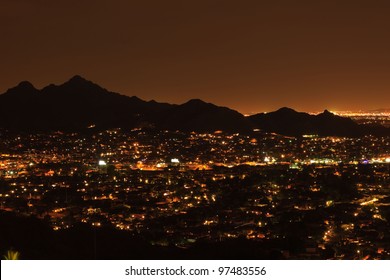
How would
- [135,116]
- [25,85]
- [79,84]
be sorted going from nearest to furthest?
[135,116] → [25,85] → [79,84]

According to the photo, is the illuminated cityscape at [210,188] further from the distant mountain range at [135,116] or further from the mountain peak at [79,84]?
the mountain peak at [79,84]

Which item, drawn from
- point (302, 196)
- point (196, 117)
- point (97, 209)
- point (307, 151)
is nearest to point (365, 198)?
point (302, 196)

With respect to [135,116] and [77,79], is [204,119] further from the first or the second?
[77,79]

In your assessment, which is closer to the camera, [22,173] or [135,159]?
[22,173]

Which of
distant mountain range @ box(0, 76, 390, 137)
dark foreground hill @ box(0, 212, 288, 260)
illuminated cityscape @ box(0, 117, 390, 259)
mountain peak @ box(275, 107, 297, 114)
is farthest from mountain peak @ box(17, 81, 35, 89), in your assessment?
dark foreground hill @ box(0, 212, 288, 260)

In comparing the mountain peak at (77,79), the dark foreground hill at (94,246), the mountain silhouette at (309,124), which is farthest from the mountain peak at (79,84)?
the dark foreground hill at (94,246)

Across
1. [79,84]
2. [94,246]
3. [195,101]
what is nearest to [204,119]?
[195,101]

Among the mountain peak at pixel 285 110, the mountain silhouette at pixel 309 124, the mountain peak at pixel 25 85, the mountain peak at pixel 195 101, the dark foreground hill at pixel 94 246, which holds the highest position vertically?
the mountain peak at pixel 25 85
